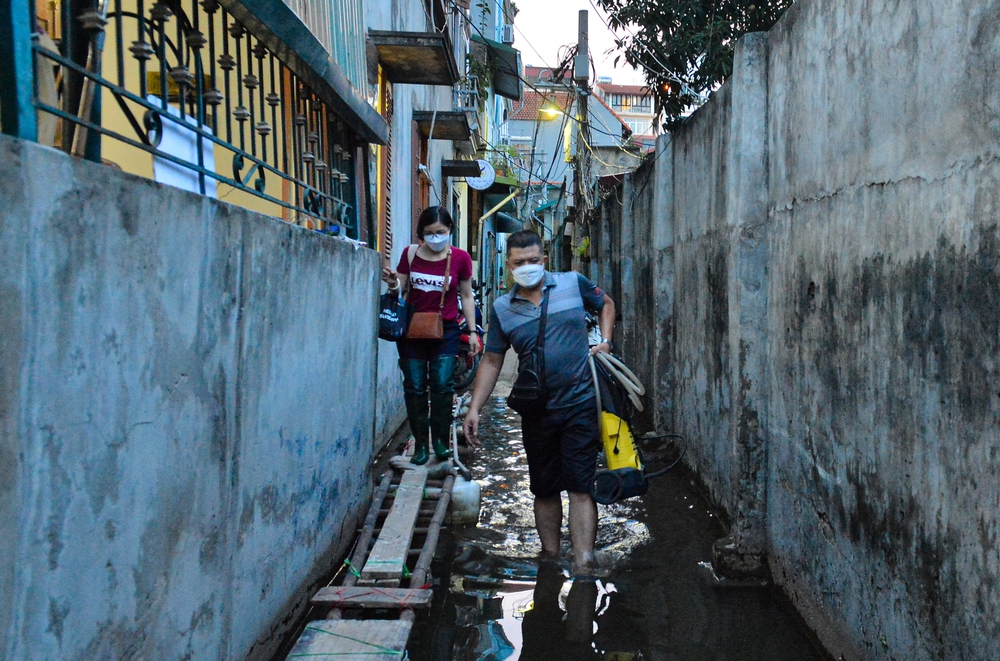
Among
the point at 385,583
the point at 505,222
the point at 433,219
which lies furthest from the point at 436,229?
the point at 505,222

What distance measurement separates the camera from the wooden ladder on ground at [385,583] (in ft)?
10.2

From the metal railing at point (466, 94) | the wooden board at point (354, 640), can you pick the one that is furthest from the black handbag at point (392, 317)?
the metal railing at point (466, 94)

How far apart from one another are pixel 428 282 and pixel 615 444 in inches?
77.9

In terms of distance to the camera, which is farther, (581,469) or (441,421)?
(441,421)

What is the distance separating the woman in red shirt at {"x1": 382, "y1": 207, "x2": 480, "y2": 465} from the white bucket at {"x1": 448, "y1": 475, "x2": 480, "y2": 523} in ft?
2.04

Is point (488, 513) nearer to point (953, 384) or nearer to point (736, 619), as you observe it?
point (736, 619)

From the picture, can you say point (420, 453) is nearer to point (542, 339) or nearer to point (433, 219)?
point (433, 219)

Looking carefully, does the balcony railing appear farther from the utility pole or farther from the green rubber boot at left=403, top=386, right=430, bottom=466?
the utility pole

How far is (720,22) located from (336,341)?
6304 millimetres

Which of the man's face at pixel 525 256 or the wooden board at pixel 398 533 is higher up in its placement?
Answer: the man's face at pixel 525 256

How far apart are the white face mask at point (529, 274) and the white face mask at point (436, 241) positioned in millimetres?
1348

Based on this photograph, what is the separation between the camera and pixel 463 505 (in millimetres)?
5227

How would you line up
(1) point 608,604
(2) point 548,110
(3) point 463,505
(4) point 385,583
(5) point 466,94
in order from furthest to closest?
(2) point 548,110 → (5) point 466,94 → (3) point 463,505 → (1) point 608,604 → (4) point 385,583

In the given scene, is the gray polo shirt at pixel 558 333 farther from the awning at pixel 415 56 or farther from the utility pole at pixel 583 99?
the utility pole at pixel 583 99
